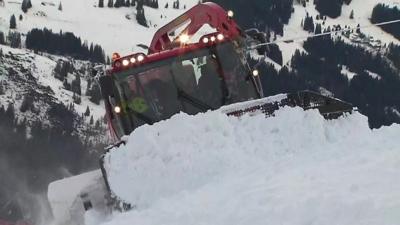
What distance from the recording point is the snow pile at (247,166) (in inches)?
210

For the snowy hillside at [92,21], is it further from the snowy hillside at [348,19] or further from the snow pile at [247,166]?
the snow pile at [247,166]

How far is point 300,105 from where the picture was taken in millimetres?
8570

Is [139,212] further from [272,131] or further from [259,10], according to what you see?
[259,10]

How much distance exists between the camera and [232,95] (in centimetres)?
988

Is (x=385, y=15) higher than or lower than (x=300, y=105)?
higher

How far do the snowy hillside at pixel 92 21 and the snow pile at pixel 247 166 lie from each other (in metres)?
99.6

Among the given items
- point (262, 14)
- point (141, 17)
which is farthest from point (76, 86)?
point (262, 14)

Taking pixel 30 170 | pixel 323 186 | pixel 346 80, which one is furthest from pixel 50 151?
pixel 323 186

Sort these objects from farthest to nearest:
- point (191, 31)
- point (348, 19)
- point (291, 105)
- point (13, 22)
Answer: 1. point (348, 19)
2. point (13, 22)
3. point (191, 31)
4. point (291, 105)

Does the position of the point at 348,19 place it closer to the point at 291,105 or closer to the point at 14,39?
the point at 14,39

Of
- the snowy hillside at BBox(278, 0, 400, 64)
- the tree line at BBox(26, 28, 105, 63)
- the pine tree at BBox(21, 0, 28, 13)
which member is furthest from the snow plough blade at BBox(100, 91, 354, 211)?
the snowy hillside at BBox(278, 0, 400, 64)

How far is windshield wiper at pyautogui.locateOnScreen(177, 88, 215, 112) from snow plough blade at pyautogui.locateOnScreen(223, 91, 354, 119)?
125 cm

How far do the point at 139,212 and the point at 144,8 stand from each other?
131m

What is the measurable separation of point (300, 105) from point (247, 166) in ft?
4.75
